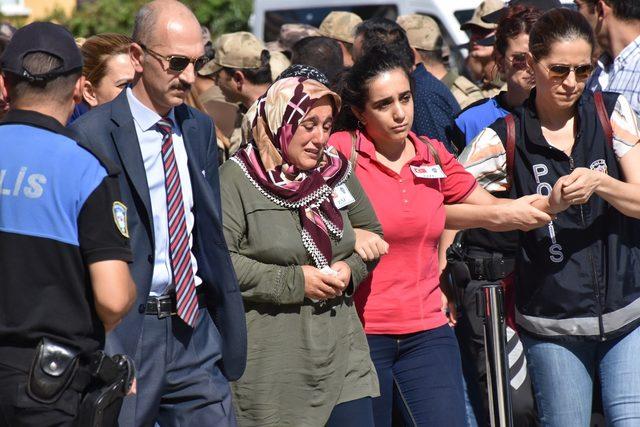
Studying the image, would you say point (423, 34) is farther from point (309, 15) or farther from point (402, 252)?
point (309, 15)

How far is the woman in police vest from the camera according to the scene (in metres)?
5.12

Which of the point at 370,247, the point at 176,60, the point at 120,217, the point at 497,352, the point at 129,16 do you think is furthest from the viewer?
the point at 129,16

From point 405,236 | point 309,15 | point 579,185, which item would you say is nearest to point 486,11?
point 405,236

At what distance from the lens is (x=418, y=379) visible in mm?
5352

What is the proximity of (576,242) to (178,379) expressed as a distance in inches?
74.0

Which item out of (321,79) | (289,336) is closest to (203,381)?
(289,336)

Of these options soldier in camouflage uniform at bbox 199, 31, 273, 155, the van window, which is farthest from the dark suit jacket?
the van window

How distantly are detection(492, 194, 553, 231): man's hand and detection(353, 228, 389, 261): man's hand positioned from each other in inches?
22.2

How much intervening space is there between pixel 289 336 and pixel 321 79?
1232 mm

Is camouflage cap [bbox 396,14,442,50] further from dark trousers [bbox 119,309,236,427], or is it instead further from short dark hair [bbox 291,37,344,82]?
dark trousers [bbox 119,309,236,427]

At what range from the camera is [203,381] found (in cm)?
455

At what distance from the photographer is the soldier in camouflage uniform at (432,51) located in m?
8.32

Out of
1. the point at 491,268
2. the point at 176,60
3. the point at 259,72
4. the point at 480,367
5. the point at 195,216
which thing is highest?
the point at 176,60

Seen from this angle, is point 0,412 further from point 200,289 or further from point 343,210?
point 343,210
